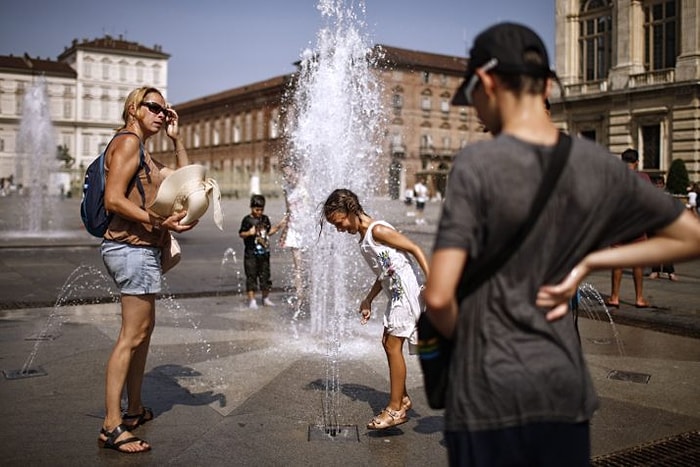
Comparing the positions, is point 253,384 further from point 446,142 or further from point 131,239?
point 446,142

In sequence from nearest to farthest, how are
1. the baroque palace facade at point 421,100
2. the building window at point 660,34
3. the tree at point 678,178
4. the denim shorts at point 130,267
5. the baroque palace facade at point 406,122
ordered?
1. the denim shorts at point 130,267
2. the tree at point 678,178
3. the baroque palace facade at point 421,100
4. the building window at point 660,34
5. the baroque palace facade at point 406,122

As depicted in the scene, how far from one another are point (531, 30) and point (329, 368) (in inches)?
172

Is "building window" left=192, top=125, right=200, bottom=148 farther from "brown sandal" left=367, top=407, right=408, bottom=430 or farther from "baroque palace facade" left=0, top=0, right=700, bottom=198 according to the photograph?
"brown sandal" left=367, top=407, right=408, bottom=430

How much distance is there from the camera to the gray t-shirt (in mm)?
1818

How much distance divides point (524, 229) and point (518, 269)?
0.11m

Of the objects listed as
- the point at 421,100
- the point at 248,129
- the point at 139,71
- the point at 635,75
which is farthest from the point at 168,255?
the point at 139,71

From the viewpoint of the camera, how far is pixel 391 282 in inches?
177

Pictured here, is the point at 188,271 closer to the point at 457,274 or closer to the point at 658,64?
the point at 457,274

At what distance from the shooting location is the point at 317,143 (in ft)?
31.0

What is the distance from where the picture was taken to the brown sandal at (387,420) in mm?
4285

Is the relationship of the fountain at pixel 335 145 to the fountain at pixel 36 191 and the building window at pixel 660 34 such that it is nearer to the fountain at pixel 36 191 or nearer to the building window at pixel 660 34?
the fountain at pixel 36 191

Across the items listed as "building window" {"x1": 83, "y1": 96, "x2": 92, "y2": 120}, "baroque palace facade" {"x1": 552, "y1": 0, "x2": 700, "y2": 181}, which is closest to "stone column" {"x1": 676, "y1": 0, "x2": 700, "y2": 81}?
"baroque palace facade" {"x1": 552, "y1": 0, "x2": 700, "y2": 181}

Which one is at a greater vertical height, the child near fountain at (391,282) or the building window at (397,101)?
the building window at (397,101)

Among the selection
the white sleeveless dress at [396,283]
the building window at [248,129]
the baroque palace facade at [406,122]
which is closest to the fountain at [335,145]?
the white sleeveless dress at [396,283]
